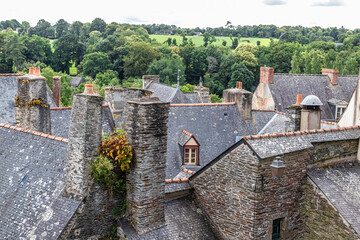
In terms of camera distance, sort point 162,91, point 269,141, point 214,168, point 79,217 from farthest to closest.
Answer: point 162,91 → point 214,168 → point 269,141 → point 79,217

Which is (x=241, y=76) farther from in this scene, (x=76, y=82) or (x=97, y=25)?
(x=97, y=25)

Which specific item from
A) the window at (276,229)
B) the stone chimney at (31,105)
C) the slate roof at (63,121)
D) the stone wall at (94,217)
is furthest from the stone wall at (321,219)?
the stone chimney at (31,105)

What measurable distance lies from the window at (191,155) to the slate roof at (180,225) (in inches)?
349

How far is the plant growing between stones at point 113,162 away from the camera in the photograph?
11742 mm

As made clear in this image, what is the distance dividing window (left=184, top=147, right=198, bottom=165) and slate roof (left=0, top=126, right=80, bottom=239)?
33.2 feet

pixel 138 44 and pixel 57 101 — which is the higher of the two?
pixel 138 44

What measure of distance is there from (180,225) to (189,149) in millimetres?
10327

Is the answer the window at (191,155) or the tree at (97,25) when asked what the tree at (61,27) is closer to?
the tree at (97,25)

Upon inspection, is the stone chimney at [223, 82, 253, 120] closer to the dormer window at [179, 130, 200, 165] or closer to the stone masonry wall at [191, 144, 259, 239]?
the dormer window at [179, 130, 200, 165]

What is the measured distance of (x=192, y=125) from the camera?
24797 mm

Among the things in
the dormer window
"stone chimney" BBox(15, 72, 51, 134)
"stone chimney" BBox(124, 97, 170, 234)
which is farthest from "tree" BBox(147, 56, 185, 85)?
"stone chimney" BBox(124, 97, 170, 234)

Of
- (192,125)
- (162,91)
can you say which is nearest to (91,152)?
(192,125)

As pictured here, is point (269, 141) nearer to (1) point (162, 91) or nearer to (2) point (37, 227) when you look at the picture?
(2) point (37, 227)

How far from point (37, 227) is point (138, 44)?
7246cm
